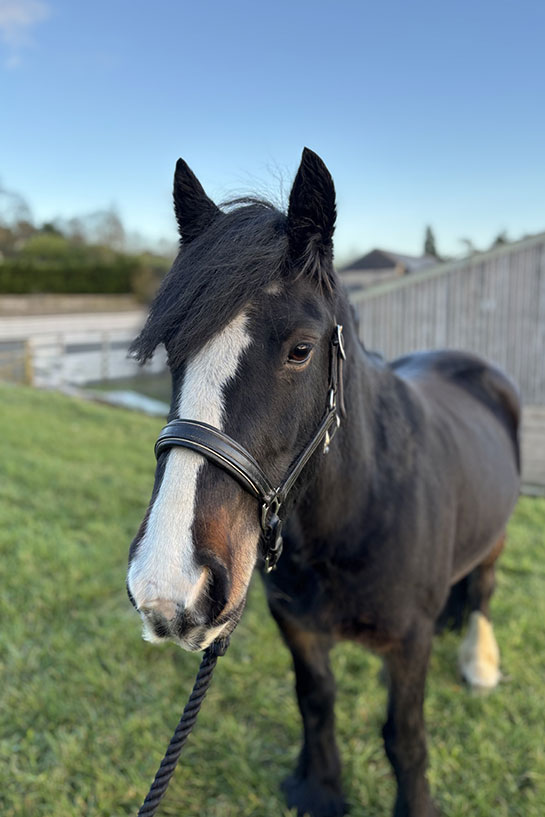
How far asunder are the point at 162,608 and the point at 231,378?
516 millimetres

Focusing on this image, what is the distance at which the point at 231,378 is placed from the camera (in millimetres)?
1256

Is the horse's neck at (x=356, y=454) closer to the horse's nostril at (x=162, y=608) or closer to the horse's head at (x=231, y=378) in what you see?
the horse's head at (x=231, y=378)

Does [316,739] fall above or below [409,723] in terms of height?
below

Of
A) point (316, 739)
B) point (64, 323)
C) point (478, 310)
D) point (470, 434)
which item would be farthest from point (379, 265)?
point (64, 323)

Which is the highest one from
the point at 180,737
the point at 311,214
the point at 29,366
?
the point at 311,214

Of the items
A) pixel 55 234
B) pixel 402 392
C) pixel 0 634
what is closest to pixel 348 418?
pixel 402 392

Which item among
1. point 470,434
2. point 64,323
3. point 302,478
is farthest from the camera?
point 64,323

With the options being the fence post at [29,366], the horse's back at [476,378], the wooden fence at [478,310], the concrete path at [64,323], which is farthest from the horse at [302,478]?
the concrete path at [64,323]

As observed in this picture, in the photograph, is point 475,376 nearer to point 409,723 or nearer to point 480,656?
point 480,656

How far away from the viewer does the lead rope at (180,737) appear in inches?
53.7

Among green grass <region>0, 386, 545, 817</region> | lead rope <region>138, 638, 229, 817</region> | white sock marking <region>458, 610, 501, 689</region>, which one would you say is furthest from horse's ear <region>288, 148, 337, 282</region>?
white sock marking <region>458, 610, 501, 689</region>

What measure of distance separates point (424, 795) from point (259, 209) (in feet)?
7.48

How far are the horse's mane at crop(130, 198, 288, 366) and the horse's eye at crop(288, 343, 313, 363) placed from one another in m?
0.17

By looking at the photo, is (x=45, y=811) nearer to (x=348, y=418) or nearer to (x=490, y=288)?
Answer: (x=348, y=418)
